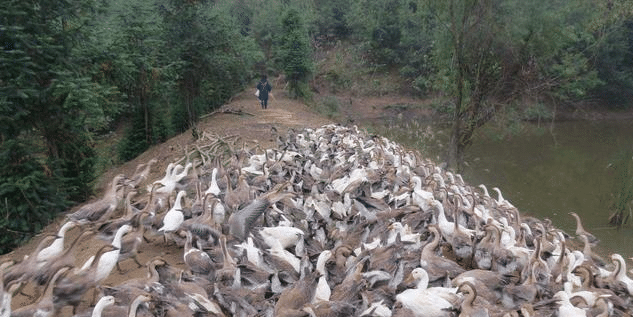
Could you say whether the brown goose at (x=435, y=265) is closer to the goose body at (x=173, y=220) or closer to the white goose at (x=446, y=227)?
the white goose at (x=446, y=227)

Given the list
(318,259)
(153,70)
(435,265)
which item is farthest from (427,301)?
(153,70)

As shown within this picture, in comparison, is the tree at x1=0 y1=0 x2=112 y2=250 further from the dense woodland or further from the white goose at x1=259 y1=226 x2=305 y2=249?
the white goose at x1=259 y1=226 x2=305 y2=249

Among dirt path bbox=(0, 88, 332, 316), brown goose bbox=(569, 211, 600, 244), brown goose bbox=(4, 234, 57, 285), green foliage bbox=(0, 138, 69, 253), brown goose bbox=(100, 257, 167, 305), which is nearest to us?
brown goose bbox=(100, 257, 167, 305)

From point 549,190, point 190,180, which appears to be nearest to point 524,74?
point 549,190

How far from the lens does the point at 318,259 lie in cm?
463

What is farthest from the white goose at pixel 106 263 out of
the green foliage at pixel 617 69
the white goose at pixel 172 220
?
the green foliage at pixel 617 69

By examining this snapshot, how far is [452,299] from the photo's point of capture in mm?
3922

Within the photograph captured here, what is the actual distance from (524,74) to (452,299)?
9194 mm

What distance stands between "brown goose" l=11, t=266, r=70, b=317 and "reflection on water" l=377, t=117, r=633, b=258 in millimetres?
10731

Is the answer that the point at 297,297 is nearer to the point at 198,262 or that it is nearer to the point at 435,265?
the point at 198,262

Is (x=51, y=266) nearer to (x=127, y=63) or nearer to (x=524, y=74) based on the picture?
(x=127, y=63)

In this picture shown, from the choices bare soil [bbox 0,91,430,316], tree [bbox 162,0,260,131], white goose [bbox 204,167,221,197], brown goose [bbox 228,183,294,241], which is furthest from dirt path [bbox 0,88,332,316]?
tree [bbox 162,0,260,131]

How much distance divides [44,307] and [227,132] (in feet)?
35.2

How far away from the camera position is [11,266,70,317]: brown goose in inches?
147
